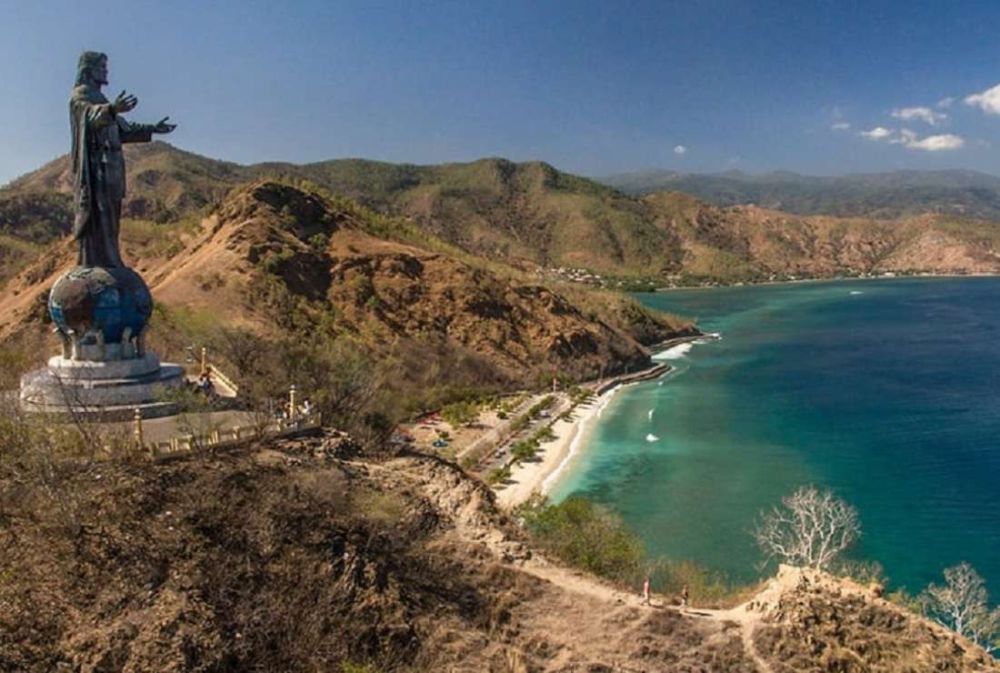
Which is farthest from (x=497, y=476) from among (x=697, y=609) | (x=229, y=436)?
(x=697, y=609)

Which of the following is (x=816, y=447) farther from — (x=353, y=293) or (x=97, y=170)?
(x=97, y=170)

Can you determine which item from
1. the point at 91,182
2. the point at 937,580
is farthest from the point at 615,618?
the point at 937,580

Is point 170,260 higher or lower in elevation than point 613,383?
higher

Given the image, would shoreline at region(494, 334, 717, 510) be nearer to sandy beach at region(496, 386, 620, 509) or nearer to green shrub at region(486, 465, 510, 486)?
sandy beach at region(496, 386, 620, 509)

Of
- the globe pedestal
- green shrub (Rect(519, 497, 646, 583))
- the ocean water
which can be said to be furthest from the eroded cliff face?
the ocean water

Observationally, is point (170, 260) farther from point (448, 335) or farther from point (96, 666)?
point (96, 666)

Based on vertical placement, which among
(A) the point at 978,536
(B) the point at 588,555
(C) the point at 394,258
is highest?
(C) the point at 394,258
